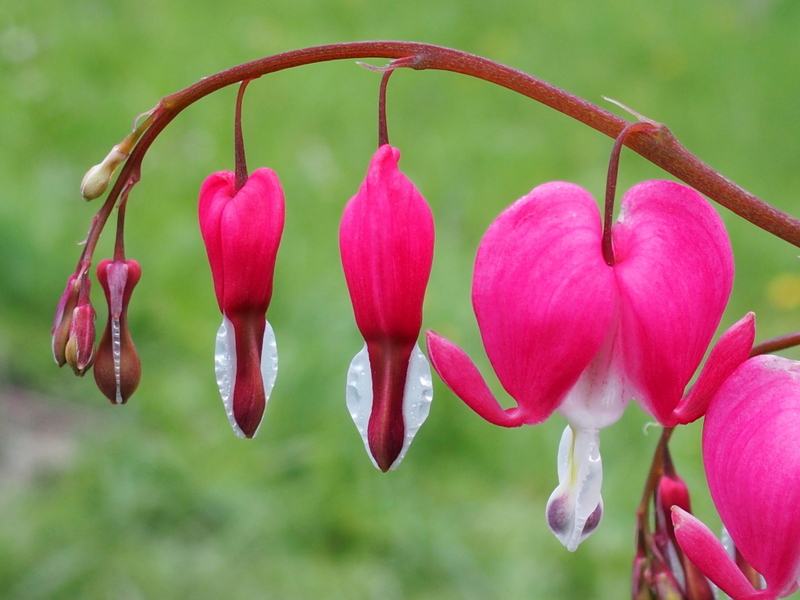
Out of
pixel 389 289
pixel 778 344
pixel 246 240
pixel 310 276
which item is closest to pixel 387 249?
pixel 389 289

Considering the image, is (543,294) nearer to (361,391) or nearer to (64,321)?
(361,391)

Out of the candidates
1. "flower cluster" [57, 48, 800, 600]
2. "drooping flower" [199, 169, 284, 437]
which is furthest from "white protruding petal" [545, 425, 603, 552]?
"drooping flower" [199, 169, 284, 437]

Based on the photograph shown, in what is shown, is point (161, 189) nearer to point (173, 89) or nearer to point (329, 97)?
point (173, 89)

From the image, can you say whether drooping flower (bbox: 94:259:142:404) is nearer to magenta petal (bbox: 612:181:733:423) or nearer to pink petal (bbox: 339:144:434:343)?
pink petal (bbox: 339:144:434:343)

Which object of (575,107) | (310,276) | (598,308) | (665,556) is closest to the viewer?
(598,308)

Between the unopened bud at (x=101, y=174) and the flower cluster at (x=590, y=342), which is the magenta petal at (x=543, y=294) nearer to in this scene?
the flower cluster at (x=590, y=342)

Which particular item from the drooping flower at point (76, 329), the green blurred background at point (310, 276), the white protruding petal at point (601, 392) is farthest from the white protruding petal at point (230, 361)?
the green blurred background at point (310, 276)
